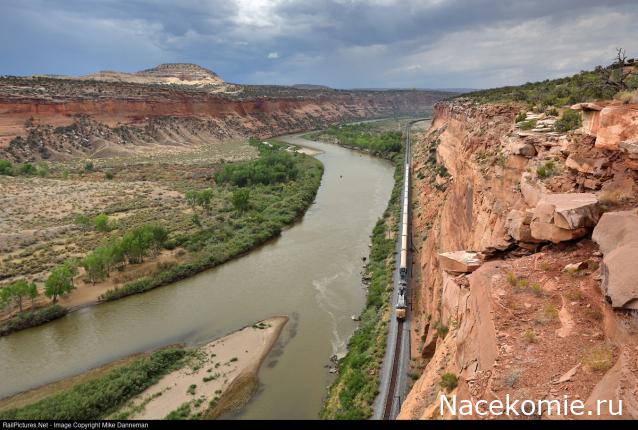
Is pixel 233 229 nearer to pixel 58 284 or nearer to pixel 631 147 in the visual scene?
pixel 58 284

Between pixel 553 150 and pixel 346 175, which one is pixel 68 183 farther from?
pixel 553 150

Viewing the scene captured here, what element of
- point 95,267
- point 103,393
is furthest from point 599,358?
point 95,267

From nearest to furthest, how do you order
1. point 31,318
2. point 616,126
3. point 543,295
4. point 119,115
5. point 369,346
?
point 543,295
point 616,126
point 369,346
point 31,318
point 119,115

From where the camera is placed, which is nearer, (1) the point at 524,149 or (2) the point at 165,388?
(1) the point at 524,149

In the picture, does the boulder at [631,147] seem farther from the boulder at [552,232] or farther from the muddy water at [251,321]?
the muddy water at [251,321]

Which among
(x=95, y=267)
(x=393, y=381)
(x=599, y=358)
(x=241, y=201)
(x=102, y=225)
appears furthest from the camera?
(x=241, y=201)

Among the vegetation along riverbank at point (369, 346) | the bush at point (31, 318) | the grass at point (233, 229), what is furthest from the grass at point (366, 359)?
the bush at point (31, 318)
